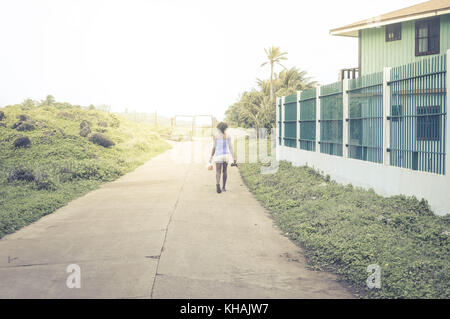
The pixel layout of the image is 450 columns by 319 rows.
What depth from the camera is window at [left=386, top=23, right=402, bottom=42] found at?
20.7m

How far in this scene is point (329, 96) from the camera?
44.2ft

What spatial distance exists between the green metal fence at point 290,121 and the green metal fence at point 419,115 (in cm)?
810

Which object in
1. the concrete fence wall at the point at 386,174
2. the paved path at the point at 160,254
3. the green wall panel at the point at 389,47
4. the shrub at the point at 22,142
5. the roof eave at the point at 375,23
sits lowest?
the paved path at the point at 160,254

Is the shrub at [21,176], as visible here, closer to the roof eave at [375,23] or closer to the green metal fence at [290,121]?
the green metal fence at [290,121]

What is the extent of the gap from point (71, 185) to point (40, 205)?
3.58m

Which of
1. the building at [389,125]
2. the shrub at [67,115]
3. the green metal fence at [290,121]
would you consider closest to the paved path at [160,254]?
the building at [389,125]

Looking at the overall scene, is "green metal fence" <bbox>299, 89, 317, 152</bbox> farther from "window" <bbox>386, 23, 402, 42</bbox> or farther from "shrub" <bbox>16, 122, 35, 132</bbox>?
"shrub" <bbox>16, 122, 35, 132</bbox>

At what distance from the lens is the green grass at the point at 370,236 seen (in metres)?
5.28

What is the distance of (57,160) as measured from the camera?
1878 centimetres

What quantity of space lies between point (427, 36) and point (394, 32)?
5.24ft

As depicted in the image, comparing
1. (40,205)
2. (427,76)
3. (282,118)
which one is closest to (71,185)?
(40,205)

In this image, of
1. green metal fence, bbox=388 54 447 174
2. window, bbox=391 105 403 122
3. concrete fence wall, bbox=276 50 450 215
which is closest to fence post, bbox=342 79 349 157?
concrete fence wall, bbox=276 50 450 215
